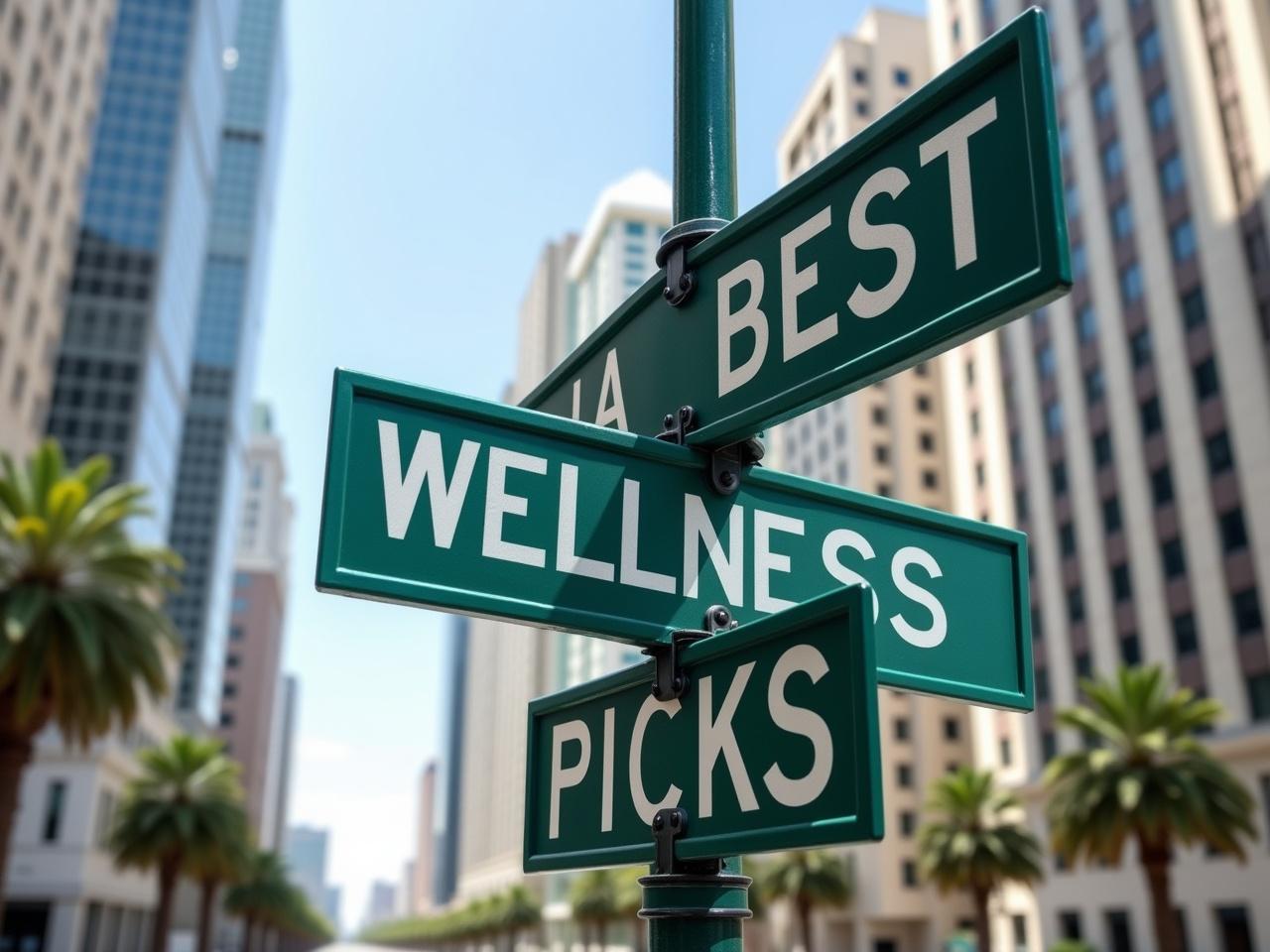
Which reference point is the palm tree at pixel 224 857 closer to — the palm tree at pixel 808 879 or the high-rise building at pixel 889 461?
the palm tree at pixel 808 879

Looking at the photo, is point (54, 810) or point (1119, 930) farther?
point (54, 810)

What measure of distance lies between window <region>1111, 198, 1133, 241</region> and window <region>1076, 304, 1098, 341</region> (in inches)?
151

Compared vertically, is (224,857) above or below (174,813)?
below

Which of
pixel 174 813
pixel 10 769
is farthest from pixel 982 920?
pixel 10 769

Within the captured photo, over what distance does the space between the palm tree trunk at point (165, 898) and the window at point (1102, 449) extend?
45064mm

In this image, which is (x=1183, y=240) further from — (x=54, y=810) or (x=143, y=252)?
(x=143, y=252)

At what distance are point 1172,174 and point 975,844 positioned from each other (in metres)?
32.3

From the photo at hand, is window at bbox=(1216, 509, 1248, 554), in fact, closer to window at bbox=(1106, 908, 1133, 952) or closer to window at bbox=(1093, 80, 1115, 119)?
window at bbox=(1106, 908, 1133, 952)

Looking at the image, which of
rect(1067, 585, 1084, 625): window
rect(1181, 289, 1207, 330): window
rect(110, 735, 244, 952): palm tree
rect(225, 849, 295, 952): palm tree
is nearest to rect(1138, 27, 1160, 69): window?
rect(1181, 289, 1207, 330): window

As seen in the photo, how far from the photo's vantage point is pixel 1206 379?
5297 centimetres

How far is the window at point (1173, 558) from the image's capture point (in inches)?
2088

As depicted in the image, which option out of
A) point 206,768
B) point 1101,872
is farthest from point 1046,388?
point 206,768

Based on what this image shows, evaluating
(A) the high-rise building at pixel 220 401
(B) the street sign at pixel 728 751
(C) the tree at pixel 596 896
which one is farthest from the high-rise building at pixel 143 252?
(B) the street sign at pixel 728 751

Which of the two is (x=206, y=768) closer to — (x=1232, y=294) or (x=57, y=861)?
(x=57, y=861)
